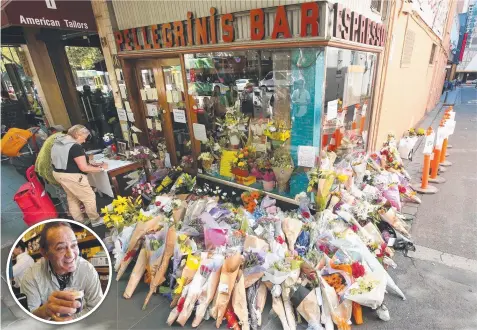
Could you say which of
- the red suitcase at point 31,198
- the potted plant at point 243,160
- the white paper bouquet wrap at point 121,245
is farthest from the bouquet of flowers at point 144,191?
the potted plant at point 243,160

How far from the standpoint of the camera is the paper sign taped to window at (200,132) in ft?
Answer: 15.7

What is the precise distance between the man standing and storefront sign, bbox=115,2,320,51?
315 centimetres

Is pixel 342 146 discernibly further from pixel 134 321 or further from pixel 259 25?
pixel 134 321

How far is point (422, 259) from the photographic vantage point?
137 inches

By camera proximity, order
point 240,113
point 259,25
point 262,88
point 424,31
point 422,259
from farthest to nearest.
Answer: point 424,31 < point 240,113 < point 262,88 < point 422,259 < point 259,25

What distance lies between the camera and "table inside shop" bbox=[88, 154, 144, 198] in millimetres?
4594

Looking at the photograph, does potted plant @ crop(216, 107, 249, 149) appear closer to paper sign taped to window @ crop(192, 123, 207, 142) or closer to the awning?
paper sign taped to window @ crop(192, 123, 207, 142)

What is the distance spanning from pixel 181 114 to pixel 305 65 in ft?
8.54

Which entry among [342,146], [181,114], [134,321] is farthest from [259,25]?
[134,321]

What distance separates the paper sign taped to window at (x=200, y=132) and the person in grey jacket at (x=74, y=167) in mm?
1691

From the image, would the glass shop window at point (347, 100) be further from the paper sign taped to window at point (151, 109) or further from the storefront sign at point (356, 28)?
the paper sign taped to window at point (151, 109)

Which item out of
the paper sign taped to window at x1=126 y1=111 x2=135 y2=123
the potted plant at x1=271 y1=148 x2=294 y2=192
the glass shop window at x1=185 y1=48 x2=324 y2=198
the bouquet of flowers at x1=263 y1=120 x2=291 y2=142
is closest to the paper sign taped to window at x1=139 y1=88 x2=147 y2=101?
the paper sign taped to window at x1=126 y1=111 x2=135 y2=123

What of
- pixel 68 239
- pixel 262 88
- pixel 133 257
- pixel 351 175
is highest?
pixel 262 88

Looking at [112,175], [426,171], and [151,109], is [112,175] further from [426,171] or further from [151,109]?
[426,171]
